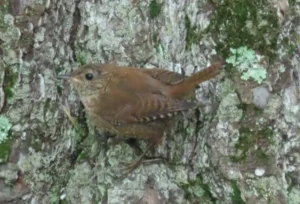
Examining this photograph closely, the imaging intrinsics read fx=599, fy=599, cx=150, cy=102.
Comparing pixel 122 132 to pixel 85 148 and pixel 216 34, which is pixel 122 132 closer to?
pixel 85 148

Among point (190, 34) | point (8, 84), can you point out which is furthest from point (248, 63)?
point (8, 84)

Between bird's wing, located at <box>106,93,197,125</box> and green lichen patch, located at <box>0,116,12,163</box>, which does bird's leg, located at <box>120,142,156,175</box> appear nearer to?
bird's wing, located at <box>106,93,197,125</box>

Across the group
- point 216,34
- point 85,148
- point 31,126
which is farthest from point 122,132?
point 216,34

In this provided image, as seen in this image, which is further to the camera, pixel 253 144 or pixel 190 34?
pixel 190 34

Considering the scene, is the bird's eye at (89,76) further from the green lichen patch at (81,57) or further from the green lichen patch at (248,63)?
the green lichen patch at (248,63)

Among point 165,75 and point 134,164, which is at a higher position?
point 165,75

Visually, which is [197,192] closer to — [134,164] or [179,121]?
[134,164]

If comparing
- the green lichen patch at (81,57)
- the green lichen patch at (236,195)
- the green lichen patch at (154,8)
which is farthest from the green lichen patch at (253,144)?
the green lichen patch at (81,57)
